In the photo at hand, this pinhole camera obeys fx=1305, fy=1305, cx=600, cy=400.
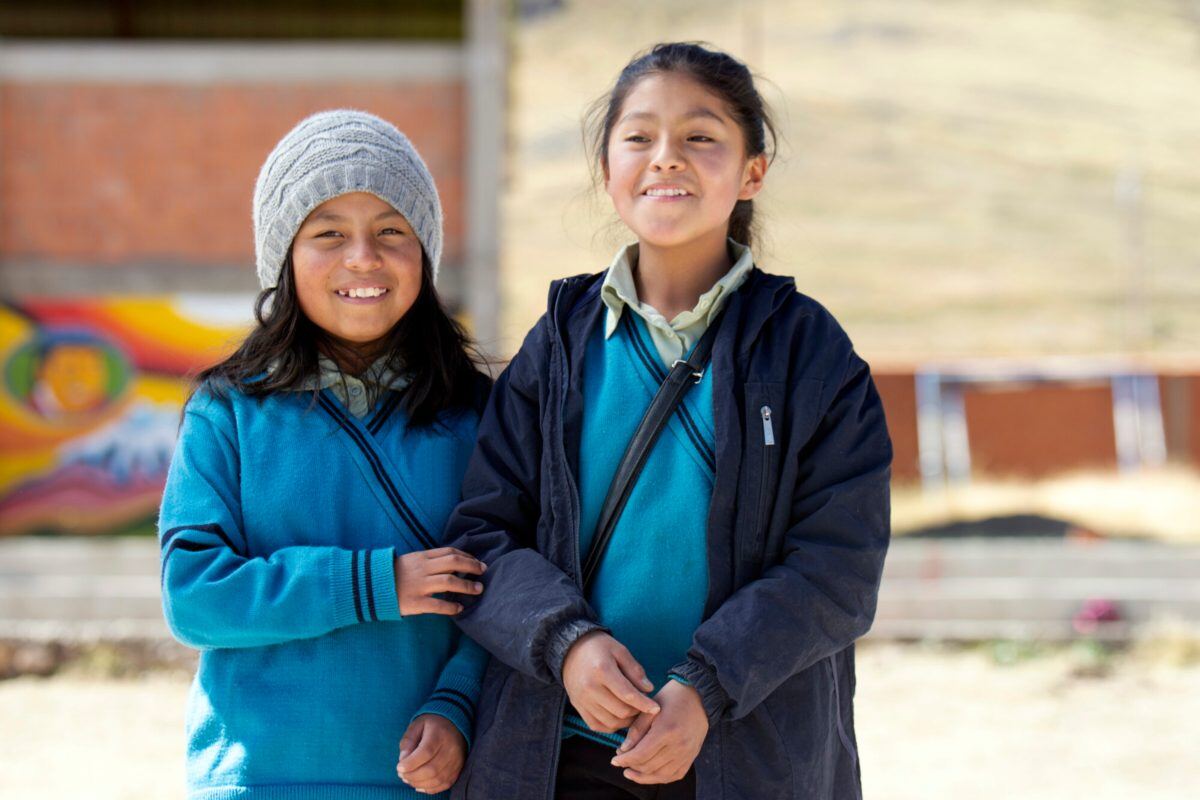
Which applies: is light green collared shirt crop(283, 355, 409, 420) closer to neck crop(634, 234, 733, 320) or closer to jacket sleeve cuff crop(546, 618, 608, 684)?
neck crop(634, 234, 733, 320)

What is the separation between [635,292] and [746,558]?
456mm

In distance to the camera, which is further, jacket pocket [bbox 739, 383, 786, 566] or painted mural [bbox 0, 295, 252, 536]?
painted mural [bbox 0, 295, 252, 536]

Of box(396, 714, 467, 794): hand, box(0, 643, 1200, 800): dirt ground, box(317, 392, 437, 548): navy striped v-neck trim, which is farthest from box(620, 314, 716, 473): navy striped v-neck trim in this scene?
box(0, 643, 1200, 800): dirt ground

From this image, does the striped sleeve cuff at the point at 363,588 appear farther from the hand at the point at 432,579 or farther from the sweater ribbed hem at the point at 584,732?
the sweater ribbed hem at the point at 584,732

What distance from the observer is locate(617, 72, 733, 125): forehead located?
1916 mm

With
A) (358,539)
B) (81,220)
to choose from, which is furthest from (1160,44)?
(358,539)

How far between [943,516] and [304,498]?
1087 cm

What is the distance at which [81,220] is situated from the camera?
12.5 metres

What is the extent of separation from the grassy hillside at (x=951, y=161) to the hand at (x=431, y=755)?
36.3ft

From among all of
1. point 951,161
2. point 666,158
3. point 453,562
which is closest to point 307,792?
point 453,562

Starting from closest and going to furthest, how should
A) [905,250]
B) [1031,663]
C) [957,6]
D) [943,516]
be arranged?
[1031,663]
[943,516]
[905,250]
[957,6]

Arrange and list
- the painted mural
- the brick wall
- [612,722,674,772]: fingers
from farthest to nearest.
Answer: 1. the painted mural
2. the brick wall
3. [612,722,674,772]: fingers

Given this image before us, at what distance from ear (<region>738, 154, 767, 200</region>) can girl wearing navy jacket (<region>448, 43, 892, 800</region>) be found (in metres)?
0.02

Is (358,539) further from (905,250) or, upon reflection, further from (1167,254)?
(1167,254)
